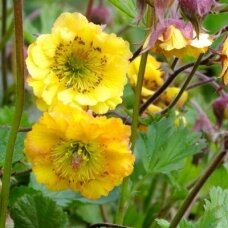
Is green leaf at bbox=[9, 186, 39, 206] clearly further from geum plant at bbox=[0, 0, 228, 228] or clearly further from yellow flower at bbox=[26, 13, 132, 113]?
yellow flower at bbox=[26, 13, 132, 113]

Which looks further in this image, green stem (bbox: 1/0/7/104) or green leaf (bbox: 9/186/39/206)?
green stem (bbox: 1/0/7/104)

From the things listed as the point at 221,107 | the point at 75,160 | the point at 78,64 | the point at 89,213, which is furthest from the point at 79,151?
the point at 89,213

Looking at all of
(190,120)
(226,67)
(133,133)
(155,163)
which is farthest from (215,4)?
(190,120)

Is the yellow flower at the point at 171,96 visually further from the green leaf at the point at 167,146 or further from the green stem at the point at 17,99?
the green stem at the point at 17,99

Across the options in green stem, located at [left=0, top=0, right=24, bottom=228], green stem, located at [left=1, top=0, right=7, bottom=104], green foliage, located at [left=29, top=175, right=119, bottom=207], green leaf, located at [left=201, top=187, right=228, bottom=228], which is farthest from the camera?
green stem, located at [left=1, top=0, right=7, bottom=104]

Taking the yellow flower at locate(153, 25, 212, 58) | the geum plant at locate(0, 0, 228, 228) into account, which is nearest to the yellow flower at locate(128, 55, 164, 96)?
the geum plant at locate(0, 0, 228, 228)

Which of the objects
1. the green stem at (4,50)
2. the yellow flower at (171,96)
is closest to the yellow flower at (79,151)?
the yellow flower at (171,96)

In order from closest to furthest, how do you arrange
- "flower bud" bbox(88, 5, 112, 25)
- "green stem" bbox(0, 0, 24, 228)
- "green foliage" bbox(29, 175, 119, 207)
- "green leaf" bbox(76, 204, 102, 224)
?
1. "green stem" bbox(0, 0, 24, 228)
2. "green foliage" bbox(29, 175, 119, 207)
3. "green leaf" bbox(76, 204, 102, 224)
4. "flower bud" bbox(88, 5, 112, 25)
